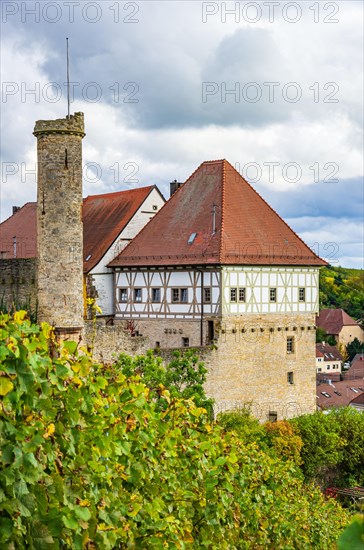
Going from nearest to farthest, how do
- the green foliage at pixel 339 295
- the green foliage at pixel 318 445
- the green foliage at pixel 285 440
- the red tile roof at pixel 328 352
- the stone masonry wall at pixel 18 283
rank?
the green foliage at pixel 285 440, the green foliage at pixel 318 445, the stone masonry wall at pixel 18 283, the red tile roof at pixel 328 352, the green foliage at pixel 339 295

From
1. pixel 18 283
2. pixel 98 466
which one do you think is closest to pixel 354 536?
pixel 98 466

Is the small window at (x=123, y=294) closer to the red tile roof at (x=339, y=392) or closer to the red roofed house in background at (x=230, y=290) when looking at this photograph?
the red roofed house in background at (x=230, y=290)

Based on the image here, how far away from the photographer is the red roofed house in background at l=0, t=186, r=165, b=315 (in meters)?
30.1

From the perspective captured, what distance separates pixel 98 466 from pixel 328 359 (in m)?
81.9

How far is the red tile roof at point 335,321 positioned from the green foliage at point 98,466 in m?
89.2

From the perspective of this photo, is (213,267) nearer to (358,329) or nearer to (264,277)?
(264,277)

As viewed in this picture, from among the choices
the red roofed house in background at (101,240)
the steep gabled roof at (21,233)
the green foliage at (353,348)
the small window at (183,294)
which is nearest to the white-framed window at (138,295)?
the red roofed house in background at (101,240)

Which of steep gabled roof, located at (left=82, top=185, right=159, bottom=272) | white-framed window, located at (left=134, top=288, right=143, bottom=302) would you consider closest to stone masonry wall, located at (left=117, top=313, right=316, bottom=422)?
white-framed window, located at (left=134, top=288, right=143, bottom=302)

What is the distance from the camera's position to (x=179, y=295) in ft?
98.0

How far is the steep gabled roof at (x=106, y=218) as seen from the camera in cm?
3284

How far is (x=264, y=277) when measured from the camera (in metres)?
29.9

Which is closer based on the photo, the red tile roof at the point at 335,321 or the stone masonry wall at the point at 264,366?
the stone masonry wall at the point at 264,366

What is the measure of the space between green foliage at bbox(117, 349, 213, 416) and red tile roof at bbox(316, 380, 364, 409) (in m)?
29.5

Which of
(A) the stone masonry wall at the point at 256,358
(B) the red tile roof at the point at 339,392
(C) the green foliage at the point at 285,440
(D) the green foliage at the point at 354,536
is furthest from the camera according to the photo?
(B) the red tile roof at the point at 339,392
